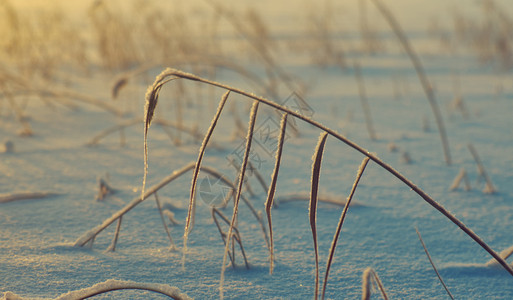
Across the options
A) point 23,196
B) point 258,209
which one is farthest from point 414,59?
point 23,196

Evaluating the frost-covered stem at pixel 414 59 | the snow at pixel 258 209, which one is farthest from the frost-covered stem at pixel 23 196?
the frost-covered stem at pixel 414 59

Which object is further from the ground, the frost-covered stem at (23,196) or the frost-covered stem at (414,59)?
→ the frost-covered stem at (414,59)

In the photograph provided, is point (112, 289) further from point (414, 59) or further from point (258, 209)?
point (414, 59)

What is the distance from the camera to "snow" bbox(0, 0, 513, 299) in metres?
0.81

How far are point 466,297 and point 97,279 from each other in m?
0.55

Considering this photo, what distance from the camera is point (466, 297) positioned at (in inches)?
30.4

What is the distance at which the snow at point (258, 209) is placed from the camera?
81cm

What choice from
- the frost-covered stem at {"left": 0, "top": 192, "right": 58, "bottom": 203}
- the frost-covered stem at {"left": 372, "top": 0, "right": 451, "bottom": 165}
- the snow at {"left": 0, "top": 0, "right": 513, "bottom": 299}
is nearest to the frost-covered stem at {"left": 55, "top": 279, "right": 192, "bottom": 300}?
the snow at {"left": 0, "top": 0, "right": 513, "bottom": 299}

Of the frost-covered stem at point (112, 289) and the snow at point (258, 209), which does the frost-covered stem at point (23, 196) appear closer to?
the snow at point (258, 209)

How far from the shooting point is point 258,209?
116 cm

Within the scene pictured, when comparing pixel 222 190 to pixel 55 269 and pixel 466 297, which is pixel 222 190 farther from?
pixel 466 297

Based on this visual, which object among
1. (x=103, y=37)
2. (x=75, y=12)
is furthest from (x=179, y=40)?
(x=75, y=12)

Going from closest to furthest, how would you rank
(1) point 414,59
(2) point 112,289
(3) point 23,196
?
(2) point 112,289
(3) point 23,196
(1) point 414,59

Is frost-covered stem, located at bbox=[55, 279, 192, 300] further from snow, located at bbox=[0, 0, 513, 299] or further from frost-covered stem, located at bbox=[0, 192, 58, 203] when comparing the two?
frost-covered stem, located at bbox=[0, 192, 58, 203]
